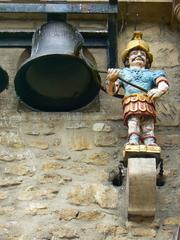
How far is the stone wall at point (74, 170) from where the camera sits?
5.26m

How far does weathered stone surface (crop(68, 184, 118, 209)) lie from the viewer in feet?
17.7

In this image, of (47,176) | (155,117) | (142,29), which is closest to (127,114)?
(155,117)

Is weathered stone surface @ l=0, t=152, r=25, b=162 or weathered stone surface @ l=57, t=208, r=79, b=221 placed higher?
weathered stone surface @ l=0, t=152, r=25, b=162

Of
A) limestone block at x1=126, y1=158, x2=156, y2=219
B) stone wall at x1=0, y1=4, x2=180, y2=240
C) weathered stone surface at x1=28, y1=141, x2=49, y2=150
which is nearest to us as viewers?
limestone block at x1=126, y1=158, x2=156, y2=219

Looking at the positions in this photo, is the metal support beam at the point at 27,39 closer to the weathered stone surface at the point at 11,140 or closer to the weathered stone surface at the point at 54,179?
the weathered stone surface at the point at 11,140

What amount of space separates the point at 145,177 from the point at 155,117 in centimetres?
41

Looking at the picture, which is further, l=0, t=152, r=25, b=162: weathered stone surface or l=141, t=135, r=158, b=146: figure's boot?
l=0, t=152, r=25, b=162: weathered stone surface

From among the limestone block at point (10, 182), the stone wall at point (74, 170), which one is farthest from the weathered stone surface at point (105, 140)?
the limestone block at point (10, 182)

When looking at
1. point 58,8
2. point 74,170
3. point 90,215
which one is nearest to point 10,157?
point 74,170

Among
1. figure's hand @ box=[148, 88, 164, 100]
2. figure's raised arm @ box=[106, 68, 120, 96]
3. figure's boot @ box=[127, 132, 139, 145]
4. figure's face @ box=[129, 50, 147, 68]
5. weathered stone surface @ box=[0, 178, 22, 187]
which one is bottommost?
weathered stone surface @ box=[0, 178, 22, 187]

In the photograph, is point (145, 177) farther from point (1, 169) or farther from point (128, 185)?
point (1, 169)

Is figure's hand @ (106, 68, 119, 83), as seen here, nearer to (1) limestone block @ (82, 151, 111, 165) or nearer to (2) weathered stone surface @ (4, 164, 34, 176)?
(1) limestone block @ (82, 151, 111, 165)

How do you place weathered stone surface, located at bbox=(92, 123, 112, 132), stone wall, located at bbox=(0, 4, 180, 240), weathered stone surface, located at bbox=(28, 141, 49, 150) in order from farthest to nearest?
weathered stone surface, located at bbox=(92, 123, 112, 132) < weathered stone surface, located at bbox=(28, 141, 49, 150) < stone wall, located at bbox=(0, 4, 180, 240)

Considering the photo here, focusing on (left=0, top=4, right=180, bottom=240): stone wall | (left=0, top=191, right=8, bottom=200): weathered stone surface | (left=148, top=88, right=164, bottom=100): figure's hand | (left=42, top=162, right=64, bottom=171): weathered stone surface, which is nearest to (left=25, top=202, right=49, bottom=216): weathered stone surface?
(left=0, top=4, right=180, bottom=240): stone wall
